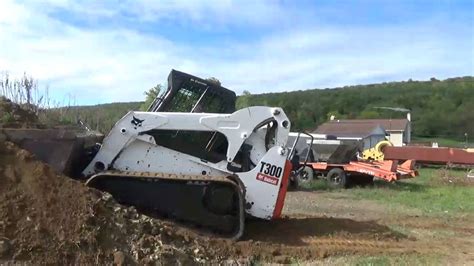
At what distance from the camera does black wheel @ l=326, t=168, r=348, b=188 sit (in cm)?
2015

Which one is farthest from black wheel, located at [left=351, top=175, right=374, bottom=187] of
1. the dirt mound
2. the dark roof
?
the dark roof

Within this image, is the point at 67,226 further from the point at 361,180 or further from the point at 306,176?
the point at 361,180

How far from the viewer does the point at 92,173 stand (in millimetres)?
8305

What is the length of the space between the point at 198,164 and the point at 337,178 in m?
12.6

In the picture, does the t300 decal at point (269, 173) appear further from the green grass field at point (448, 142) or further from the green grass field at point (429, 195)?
the green grass field at point (448, 142)

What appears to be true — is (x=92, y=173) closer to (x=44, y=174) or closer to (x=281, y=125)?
(x=44, y=174)

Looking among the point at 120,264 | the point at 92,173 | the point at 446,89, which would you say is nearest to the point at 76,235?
the point at 120,264

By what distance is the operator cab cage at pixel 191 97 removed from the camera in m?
8.83

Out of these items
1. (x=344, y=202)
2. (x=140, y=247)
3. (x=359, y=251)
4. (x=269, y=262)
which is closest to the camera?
(x=140, y=247)

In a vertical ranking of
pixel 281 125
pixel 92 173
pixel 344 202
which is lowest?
pixel 344 202

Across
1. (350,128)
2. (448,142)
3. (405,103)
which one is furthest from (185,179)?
(405,103)

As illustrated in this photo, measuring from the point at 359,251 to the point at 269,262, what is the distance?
4.36 feet

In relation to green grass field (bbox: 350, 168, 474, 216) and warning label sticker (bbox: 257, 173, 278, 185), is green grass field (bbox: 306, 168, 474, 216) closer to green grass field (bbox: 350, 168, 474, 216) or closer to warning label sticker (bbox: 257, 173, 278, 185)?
green grass field (bbox: 350, 168, 474, 216)

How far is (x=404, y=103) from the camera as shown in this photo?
89.7 meters
